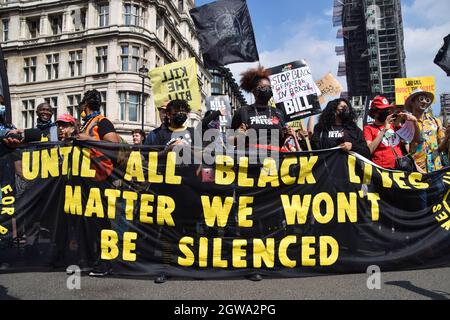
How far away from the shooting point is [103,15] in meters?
35.1

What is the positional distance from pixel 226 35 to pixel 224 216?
3992 mm

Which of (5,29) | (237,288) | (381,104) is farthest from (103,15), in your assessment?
(237,288)

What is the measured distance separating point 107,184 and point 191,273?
1309mm

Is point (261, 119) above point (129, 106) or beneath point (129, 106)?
beneath

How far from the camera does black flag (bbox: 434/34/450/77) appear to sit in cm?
610

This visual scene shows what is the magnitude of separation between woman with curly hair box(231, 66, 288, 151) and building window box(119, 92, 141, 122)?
29814 mm

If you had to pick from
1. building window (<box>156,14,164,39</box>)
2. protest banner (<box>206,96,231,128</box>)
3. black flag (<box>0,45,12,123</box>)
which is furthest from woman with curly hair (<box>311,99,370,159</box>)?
building window (<box>156,14,164,39</box>)

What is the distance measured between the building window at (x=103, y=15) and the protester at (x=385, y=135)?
35149 millimetres

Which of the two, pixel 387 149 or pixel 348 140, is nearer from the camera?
pixel 348 140

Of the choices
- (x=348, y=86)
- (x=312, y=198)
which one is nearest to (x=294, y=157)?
(x=312, y=198)

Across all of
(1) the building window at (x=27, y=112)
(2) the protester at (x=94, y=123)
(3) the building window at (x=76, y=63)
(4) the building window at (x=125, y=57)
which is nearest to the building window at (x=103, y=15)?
(4) the building window at (x=125, y=57)

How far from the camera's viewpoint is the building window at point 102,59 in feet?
112

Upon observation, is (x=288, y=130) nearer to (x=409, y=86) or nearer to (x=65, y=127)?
(x=65, y=127)

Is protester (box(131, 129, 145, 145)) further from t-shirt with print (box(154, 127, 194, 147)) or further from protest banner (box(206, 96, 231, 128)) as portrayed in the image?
protest banner (box(206, 96, 231, 128))
